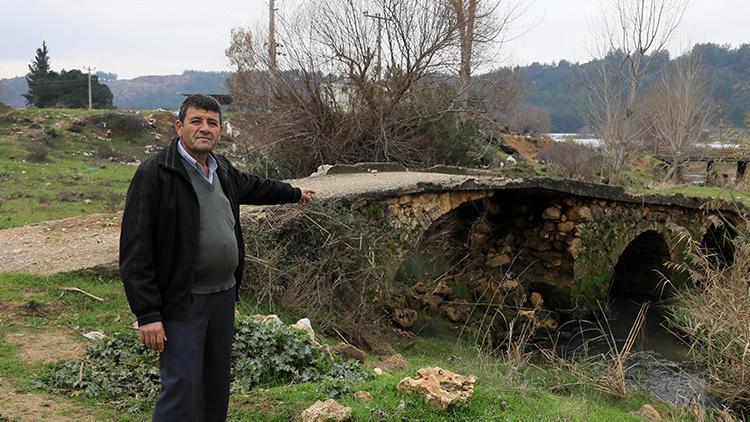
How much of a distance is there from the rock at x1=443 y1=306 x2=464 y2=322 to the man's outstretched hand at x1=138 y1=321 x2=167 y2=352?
8.26 meters

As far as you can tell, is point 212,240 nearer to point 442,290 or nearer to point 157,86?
point 442,290

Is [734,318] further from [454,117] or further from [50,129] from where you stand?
[50,129]

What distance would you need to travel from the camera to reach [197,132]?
117 inches

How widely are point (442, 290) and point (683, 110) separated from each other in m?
17.1

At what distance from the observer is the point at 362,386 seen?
4438 millimetres

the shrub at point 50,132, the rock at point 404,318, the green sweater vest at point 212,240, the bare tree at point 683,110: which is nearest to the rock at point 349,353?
the rock at point 404,318

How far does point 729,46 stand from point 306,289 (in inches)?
2872

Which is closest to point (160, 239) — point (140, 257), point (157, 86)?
point (140, 257)

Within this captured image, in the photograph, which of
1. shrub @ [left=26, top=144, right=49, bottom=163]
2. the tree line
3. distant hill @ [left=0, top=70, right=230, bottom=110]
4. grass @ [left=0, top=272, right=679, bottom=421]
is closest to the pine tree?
the tree line

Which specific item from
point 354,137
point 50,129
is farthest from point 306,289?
point 50,129

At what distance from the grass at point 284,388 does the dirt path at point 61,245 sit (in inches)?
11.8

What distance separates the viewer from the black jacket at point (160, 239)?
2.76 meters

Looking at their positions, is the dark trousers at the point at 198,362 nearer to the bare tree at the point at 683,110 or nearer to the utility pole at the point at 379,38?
the utility pole at the point at 379,38

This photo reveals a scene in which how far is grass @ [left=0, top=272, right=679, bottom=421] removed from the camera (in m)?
3.98
